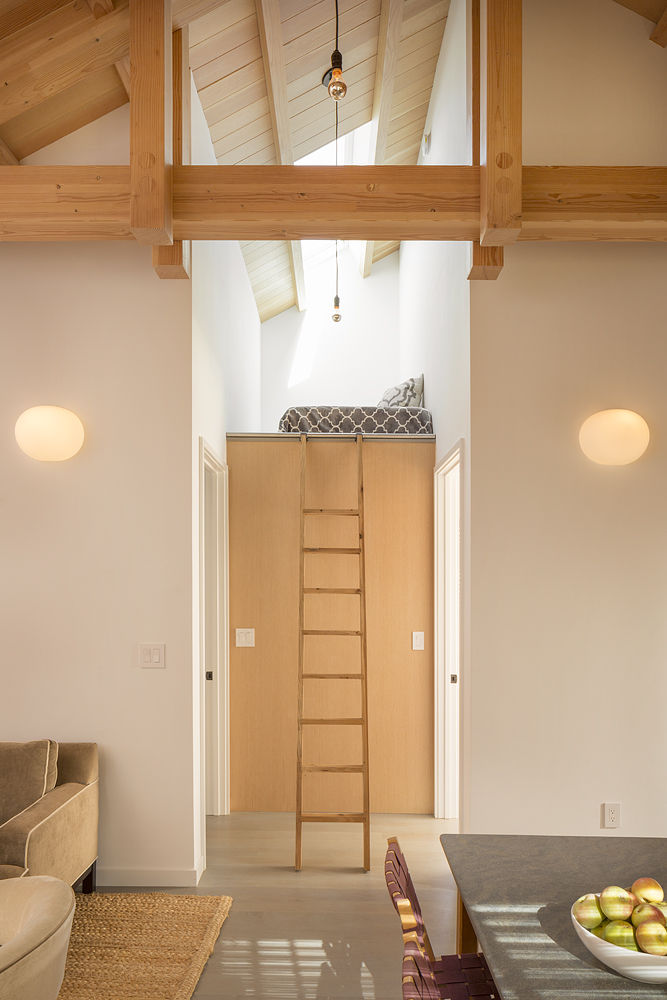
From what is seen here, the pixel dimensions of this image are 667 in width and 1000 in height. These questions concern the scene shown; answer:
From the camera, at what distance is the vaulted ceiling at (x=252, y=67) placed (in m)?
2.92

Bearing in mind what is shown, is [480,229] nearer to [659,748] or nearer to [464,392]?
[464,392]

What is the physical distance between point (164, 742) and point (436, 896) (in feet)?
4.41

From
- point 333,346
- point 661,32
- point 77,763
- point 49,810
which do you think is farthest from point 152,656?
point 333,346

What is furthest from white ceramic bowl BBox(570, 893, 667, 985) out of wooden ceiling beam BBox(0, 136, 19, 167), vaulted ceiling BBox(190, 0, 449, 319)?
wooden ceiling beam BBox(0, 136, 19, 167)

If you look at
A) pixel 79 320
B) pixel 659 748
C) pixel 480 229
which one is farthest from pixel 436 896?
pixel 79 320

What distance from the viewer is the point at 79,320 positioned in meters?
3.49

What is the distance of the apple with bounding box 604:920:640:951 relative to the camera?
1443mm

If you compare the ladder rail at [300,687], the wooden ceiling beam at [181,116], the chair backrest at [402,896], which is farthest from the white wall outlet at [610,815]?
the wooden ceiling beam at [181,116]

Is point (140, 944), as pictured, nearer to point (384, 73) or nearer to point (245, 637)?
point (245, 637)

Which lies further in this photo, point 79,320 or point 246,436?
point 246,436

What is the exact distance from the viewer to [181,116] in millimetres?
3256

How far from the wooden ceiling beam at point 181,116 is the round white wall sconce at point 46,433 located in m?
0.77

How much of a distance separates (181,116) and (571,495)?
7.50 ft

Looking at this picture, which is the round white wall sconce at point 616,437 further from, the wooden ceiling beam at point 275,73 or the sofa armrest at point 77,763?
the sofa armrest at point 77,763
